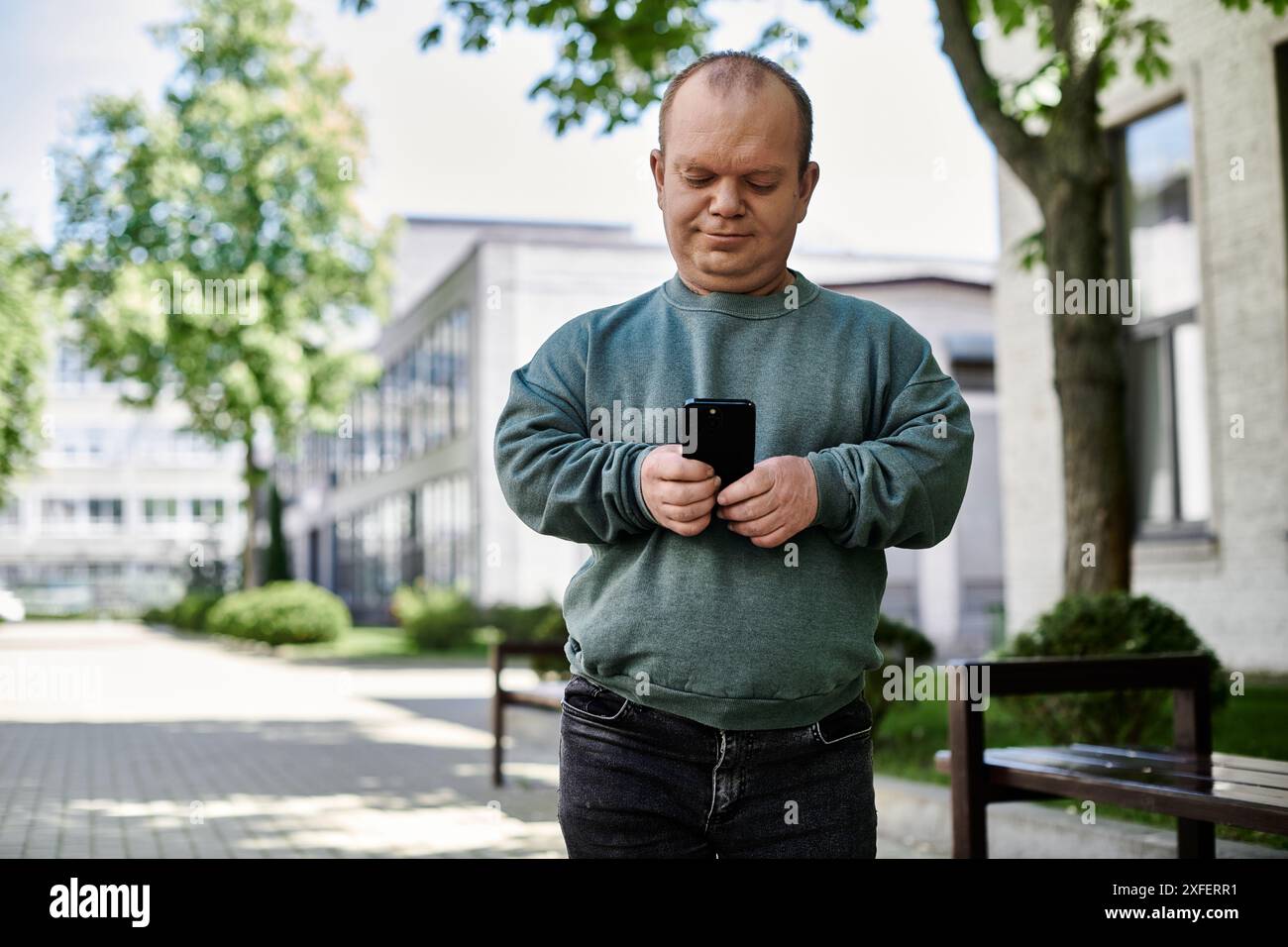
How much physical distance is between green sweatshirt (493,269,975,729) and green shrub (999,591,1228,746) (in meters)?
4.86

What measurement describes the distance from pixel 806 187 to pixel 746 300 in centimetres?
20

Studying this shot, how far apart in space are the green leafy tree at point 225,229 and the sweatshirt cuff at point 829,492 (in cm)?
2858

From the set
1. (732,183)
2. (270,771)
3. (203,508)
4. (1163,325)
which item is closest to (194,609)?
(270,771)

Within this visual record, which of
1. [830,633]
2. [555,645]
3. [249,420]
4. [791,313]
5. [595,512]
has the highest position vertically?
[249,420]

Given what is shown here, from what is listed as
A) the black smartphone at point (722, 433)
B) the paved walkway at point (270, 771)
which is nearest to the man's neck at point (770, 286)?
the black smartphone at point (722, 433)

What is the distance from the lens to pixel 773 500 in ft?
6.47

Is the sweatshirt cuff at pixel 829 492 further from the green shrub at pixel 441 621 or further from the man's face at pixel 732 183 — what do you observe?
the green shrub at pixel 441 621

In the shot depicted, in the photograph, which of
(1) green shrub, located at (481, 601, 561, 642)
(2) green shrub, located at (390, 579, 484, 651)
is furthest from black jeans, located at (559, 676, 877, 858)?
(2) green shrub, located at (390, 579, 484, 651)

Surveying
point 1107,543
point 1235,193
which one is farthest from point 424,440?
point 1107,543

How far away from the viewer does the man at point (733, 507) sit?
2055mm

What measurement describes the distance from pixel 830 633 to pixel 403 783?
7.48 meters
